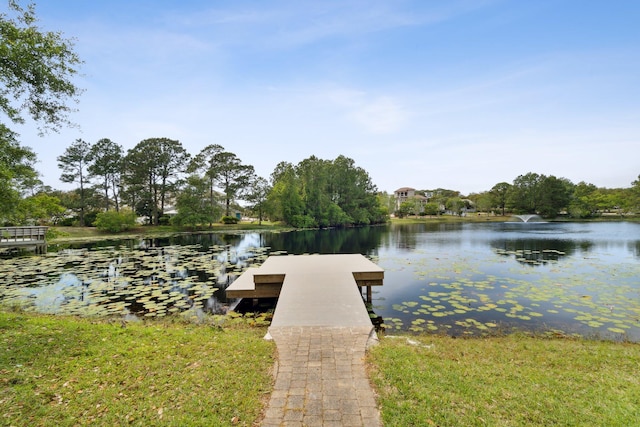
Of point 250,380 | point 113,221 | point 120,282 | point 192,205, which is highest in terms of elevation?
point 192,205

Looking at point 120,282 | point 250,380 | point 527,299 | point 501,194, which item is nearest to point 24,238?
point 120,282

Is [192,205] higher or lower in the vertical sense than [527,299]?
Answer: higher

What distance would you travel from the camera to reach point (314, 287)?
7.45 meters

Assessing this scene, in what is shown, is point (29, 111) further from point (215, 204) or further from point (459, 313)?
point (215, 204)

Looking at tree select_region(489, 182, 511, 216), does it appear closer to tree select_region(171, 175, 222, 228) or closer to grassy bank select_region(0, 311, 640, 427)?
tree select_region(171, 175, 222, 228)

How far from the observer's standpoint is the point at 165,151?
1464 inches

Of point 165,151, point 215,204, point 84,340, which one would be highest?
point 165,151

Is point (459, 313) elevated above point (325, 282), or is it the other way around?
point (325, 282)

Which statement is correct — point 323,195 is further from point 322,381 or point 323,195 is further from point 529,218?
point 529,218

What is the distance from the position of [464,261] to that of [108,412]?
15.0 metres

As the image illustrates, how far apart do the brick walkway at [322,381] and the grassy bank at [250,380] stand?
0.55 ft

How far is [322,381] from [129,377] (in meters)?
2.50

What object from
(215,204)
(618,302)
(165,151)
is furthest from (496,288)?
(165,151)

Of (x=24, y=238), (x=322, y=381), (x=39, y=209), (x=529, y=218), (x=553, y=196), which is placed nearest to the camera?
(x=322, y=381)
